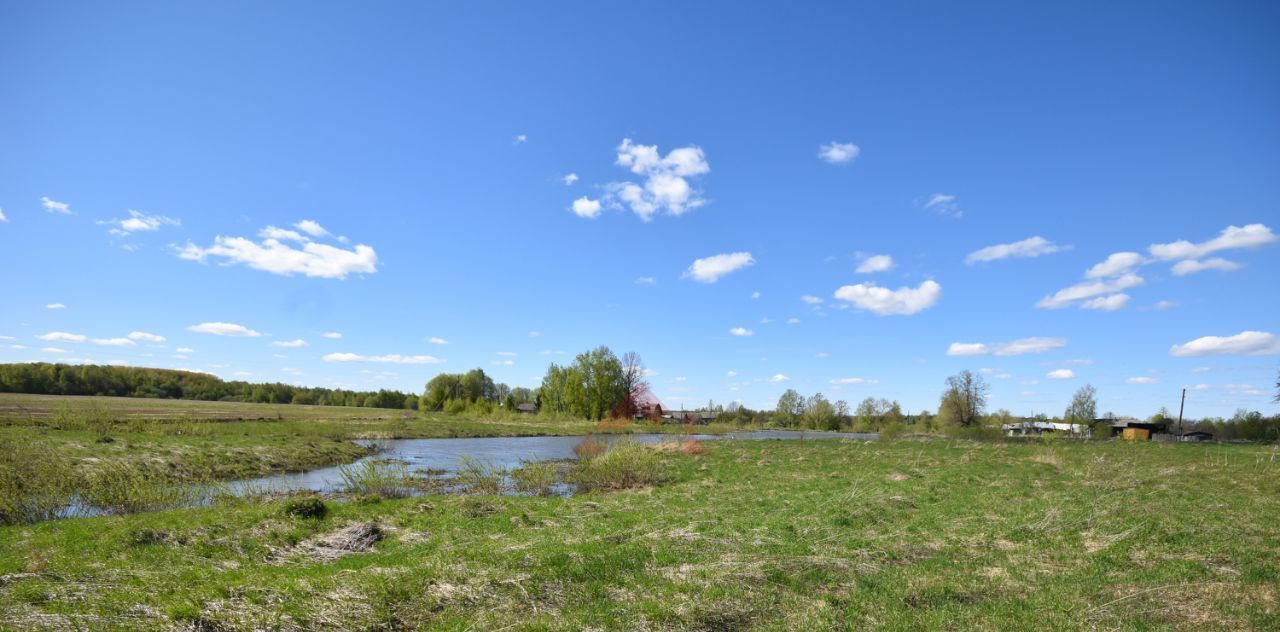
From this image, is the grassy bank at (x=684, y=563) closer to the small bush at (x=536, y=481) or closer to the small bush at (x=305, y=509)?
the small bush at (x=305, y=509)

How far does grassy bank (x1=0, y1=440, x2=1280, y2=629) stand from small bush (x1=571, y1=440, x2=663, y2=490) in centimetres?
593

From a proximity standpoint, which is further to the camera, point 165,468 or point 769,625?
point 165,468

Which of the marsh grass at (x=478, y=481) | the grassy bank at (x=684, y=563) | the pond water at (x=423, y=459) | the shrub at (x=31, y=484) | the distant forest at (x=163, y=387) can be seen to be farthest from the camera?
the distant forest at (x=163, y=387)

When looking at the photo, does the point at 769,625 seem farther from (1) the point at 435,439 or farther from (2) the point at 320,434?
(1) the point at 435,439

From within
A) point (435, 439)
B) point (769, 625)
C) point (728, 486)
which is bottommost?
point (435, 439)

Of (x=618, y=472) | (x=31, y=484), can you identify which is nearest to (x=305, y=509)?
(x=31, y=484)

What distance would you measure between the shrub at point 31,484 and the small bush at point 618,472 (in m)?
17.3

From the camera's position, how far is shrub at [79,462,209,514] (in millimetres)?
16891

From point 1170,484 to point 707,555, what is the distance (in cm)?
1947

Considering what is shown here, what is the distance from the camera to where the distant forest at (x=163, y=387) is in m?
90.6

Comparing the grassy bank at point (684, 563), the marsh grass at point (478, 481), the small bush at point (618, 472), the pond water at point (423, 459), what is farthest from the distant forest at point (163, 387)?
the grassy bank at point (684, 563)

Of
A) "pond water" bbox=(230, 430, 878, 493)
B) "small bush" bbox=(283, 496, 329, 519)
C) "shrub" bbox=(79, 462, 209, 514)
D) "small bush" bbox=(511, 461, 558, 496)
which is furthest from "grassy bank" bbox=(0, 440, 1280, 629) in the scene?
"pond water" bbox=(230, 430, 878, 493)

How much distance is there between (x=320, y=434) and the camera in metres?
45.7

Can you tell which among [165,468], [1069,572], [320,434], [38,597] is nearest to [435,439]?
[320,434]
